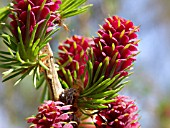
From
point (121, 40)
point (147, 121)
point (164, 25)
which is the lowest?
point (147, 121)

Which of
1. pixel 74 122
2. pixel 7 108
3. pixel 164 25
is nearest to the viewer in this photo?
pixel 74 122

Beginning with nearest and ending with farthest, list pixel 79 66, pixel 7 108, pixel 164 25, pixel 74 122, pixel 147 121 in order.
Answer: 1. pixel 74 122
2. pixel 79 66
3. pixel 7 108
4. pixel 147 121
5. pixel 164 25

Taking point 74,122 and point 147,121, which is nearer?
point 74,122

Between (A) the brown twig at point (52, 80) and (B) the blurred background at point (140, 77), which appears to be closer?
(A) the brown twig at point (52, 80)

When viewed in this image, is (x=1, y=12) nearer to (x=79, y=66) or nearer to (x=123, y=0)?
(x=79, y=66)

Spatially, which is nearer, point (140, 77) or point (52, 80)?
point (52, 80)

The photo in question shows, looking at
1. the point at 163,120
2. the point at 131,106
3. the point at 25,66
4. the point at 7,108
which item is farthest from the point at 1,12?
the point at 163,120

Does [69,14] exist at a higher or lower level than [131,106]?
higher

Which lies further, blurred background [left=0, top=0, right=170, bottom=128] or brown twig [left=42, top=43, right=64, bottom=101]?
blurred background [left=0, top=0, right=170, bottom=128]
